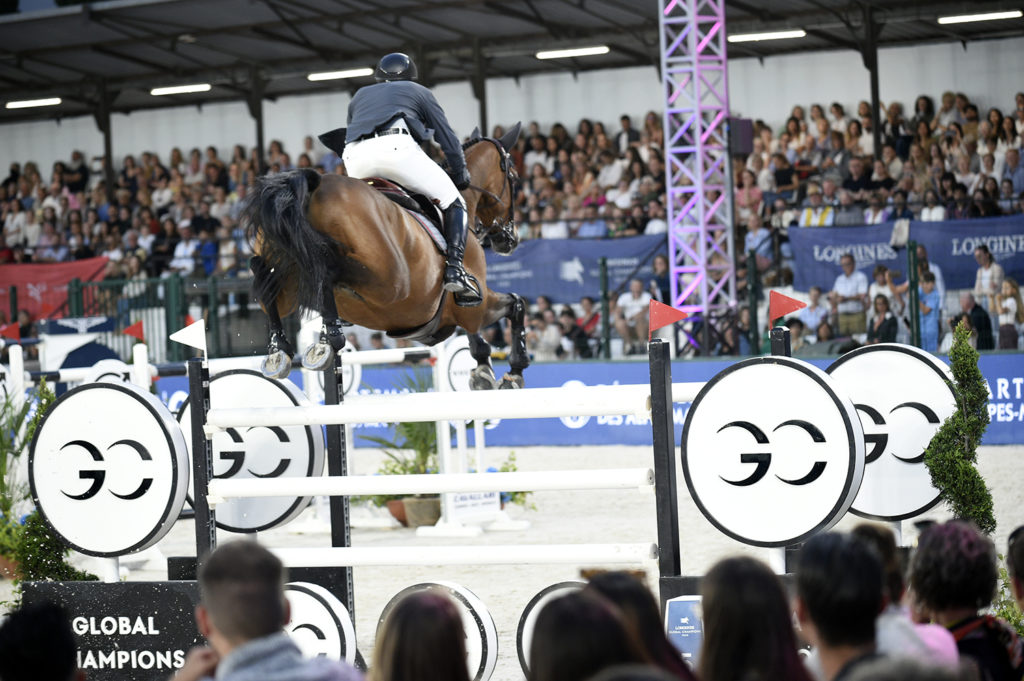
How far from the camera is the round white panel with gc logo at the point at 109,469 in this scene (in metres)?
4.36

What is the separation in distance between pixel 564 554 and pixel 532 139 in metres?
13.9

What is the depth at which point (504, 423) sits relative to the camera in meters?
12.8

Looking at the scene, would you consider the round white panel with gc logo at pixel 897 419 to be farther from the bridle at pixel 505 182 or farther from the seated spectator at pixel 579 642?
the seated spectator at pixel 579 642

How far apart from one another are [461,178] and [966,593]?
3.79m

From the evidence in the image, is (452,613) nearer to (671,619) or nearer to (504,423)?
(671,619)

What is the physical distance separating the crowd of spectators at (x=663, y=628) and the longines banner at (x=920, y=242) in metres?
9.06

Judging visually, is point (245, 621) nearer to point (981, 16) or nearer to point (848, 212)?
point (848, 212)

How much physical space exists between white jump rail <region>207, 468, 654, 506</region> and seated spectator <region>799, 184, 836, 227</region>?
9.90 m

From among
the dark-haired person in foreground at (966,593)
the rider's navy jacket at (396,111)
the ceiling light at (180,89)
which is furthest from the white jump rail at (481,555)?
the ceiling light at (180,89)

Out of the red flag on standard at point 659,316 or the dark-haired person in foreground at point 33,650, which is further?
the red flag on standard at point 659,316

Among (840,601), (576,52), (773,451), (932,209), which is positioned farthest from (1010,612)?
(576,52)

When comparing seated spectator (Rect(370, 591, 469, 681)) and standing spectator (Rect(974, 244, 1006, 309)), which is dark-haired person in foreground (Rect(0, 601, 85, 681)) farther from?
standing spectator (Rect(974, 244, 1006, 309))

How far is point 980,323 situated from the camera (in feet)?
35.4

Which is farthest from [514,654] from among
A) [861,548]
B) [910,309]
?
[910,309]
